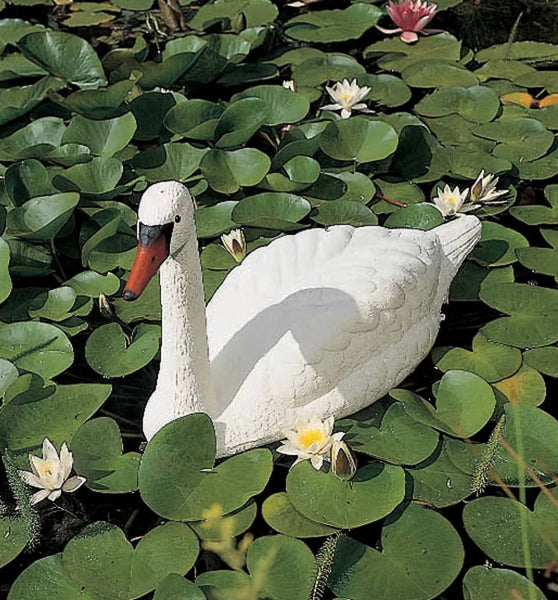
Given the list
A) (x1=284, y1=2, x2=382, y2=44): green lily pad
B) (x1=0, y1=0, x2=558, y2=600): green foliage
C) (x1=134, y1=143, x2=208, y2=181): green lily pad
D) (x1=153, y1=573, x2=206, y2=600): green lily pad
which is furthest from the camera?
(x1=284, y1=2, x2=382, y2=44): green lily pad

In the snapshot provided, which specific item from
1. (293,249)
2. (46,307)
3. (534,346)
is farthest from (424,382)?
(46,307)

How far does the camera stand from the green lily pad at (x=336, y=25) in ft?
15.2

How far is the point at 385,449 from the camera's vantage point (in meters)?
2.46

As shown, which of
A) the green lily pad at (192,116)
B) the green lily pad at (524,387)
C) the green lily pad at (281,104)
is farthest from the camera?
the green lily pad at (281,104)

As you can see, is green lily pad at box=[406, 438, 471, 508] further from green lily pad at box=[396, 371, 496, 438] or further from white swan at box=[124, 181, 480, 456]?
white swan at box=[124, 181, 480, 456]

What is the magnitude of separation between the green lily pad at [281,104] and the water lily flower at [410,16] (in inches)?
41.7

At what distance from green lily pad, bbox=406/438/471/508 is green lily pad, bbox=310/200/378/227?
1.06m

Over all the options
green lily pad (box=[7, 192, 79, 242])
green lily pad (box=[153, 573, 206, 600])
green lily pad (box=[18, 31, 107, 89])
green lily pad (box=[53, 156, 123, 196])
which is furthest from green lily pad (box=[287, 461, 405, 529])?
green lily pad (box=[18, 31, 107, 89])

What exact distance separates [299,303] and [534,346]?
806 mm

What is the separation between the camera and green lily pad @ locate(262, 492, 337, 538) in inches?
88.7

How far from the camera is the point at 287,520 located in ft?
7.52

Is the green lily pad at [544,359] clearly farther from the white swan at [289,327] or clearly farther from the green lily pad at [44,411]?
the green lily pad at [44,411]

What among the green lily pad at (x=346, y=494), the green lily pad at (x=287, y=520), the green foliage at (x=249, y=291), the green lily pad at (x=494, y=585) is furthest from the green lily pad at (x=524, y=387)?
the green lily pad at (x=287, y=520)

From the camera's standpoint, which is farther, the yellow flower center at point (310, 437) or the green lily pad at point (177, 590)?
the yellow flower center at point (310, 437)
